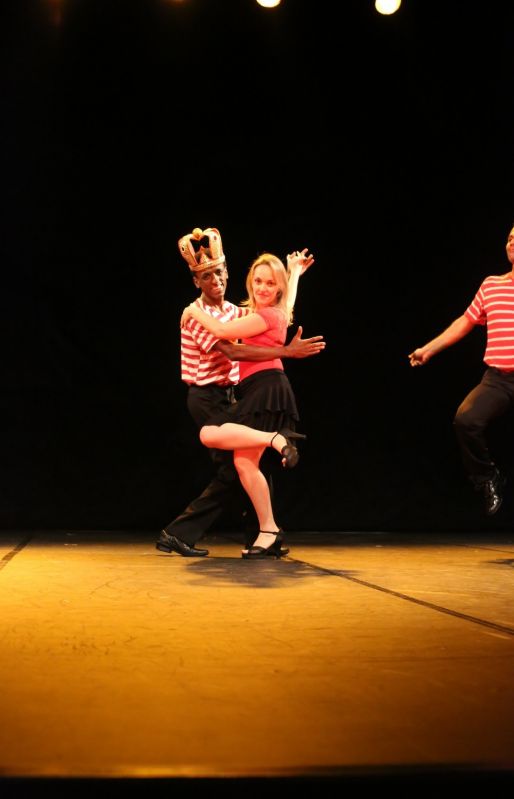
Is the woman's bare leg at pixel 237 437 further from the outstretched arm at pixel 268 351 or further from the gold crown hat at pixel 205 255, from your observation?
the gold crown hat at pixel 205 255

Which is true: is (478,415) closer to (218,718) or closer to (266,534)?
(266,534)

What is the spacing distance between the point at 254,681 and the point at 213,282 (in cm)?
241

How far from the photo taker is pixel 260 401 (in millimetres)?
3869

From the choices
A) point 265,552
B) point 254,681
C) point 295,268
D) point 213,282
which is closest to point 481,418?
point 295,268

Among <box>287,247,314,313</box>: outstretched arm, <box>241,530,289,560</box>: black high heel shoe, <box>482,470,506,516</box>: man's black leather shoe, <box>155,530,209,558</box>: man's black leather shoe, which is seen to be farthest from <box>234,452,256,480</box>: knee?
<box>482,470,506,516</box>: man's black leather shoe

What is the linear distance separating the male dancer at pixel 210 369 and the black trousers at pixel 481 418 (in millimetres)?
766

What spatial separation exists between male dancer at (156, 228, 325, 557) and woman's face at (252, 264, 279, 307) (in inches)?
7.8

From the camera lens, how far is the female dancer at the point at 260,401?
12.6 ft

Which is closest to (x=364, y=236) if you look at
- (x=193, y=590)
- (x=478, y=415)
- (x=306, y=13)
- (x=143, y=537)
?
(x=306, y=13)

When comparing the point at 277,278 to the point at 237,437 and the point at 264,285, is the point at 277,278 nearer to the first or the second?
the point at 264,285

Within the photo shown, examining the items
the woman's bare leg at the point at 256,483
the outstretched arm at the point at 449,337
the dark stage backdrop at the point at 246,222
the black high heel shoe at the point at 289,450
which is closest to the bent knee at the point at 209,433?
the woman's bare leg at the point at 256,483

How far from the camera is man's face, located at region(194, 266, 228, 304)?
408cm

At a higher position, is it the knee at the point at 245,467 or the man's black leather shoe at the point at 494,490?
the knee at the point at 245,467

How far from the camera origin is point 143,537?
5.07 meters
